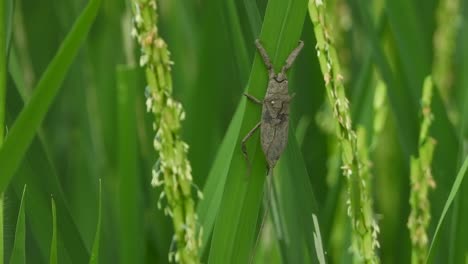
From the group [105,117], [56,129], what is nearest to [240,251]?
[105,117]

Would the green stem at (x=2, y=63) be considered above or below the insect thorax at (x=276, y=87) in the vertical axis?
above

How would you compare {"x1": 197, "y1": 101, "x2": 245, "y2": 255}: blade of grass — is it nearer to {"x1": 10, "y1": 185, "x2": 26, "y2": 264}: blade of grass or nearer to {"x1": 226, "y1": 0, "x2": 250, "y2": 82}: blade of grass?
{"x1": 226, "y1": 0, "x2": 250, "y2": 82}: blade of grass

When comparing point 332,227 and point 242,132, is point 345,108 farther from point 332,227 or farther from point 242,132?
point 332,227

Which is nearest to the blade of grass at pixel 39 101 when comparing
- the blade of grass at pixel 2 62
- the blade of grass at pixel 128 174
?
the blade of grass at pixel 2 62

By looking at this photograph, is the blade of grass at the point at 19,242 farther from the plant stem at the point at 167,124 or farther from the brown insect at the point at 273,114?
the brown insect at the point at 273,114

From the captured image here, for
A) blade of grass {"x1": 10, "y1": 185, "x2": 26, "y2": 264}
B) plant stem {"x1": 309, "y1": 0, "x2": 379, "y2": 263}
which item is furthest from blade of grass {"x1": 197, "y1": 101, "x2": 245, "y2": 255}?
blade of grass {"x1": 10, "y1": 185, "x2": 26, "y2": 264}

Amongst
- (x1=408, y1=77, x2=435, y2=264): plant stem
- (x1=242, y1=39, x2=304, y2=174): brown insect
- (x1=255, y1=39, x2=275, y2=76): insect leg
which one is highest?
(x1=255, y1=39, x2=275, y2=76): insect leg
